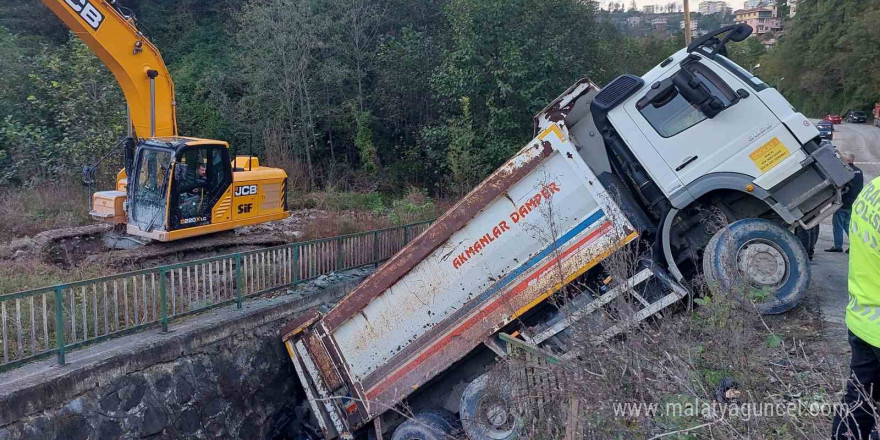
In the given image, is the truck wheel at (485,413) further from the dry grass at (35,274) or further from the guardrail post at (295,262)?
the dry grass at (35,274)

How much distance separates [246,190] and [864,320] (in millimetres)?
9335

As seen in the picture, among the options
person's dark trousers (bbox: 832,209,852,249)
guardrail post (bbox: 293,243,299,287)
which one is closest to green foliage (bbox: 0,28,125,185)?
guardrail post (bbox: 293,243,299,287)

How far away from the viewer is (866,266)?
3.05 meters

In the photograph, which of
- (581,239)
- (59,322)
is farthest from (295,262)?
(581,239)

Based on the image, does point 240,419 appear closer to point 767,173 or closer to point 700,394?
point 700,394

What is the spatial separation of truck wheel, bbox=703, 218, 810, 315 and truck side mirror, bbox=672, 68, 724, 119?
1.13 metres

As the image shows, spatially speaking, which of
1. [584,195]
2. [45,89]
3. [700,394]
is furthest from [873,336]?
[45,89]

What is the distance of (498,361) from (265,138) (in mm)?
13491

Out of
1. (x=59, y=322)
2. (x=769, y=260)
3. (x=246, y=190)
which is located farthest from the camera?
(x=246, y=190)

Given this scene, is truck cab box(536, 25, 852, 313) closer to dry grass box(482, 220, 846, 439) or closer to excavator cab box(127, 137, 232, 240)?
dry grass box(482, 220, 846, 439)

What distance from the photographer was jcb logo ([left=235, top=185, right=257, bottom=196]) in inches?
415

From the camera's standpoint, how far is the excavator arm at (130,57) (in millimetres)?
9578

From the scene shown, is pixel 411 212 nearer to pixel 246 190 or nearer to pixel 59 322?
pixel 246 190

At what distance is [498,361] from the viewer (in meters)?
5.56
